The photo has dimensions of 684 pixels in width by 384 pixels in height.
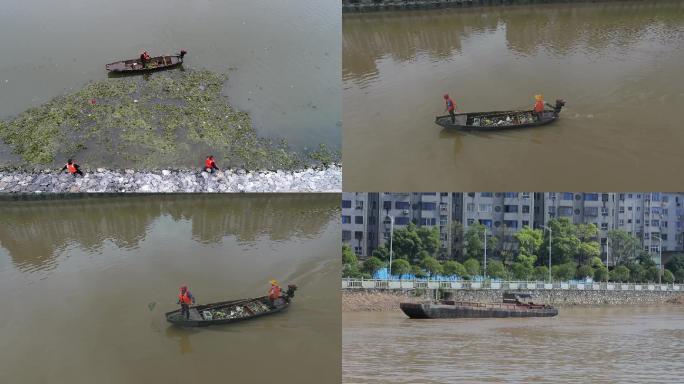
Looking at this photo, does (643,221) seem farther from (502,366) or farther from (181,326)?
(181,326)

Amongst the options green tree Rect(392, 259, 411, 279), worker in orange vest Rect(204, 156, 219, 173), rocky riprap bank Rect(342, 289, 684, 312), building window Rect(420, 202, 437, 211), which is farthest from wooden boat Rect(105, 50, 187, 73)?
green tree Rect(392, 259, 411, 279)

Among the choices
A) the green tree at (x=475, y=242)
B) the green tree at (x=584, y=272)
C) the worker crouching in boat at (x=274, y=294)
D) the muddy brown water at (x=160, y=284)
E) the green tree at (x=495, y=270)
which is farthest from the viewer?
the green tree at (x=584, y=272)

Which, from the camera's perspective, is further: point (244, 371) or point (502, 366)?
point (502, 366)

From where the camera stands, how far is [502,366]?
5.03 metres

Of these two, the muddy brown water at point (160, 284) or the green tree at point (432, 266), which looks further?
the green tree at point (432, 266)

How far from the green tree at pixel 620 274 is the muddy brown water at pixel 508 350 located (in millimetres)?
1386

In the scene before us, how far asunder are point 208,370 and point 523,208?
5.01m

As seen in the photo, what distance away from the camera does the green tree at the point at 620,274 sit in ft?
29.2

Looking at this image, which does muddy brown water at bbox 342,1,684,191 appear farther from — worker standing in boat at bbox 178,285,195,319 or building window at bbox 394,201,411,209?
worker standing in boat at bbox 178,285,195,319

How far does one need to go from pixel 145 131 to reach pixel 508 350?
4.70 m

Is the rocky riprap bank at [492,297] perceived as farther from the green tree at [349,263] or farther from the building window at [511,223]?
the building window at [511,223]

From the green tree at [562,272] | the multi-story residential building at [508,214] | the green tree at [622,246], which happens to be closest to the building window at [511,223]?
the multi-story residential building at [508,214]

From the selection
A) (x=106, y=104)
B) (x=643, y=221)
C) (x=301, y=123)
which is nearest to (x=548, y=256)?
(x=643, y=221)

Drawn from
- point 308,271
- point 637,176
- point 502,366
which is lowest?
point 502,366
